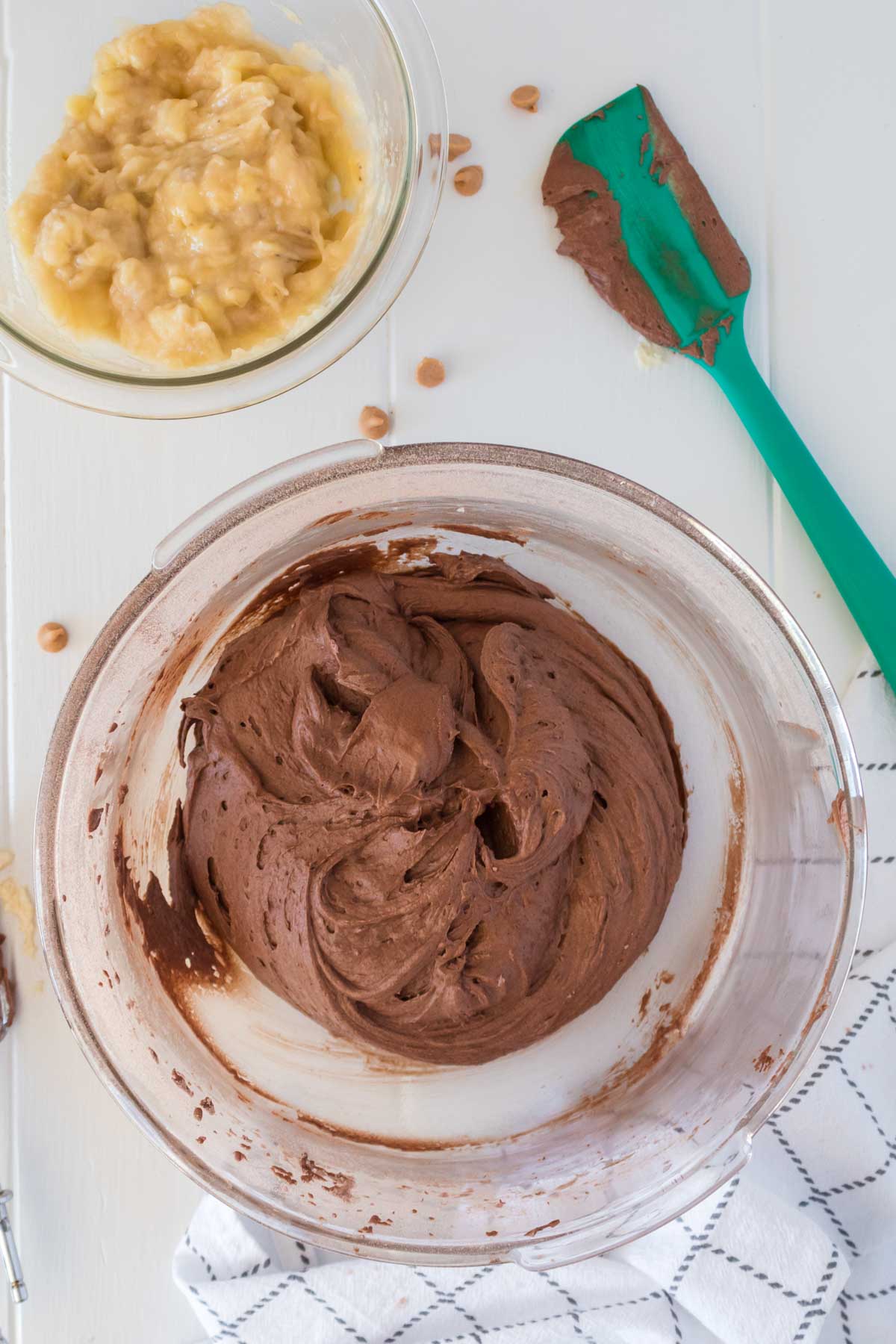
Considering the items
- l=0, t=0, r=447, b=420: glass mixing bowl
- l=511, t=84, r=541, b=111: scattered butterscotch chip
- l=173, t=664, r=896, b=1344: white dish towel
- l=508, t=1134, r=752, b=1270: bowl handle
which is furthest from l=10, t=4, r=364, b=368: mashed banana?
l=508, t=1134, r=752, b=1270: bowl handle

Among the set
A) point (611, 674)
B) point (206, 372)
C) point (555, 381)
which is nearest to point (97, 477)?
point (206, 372)

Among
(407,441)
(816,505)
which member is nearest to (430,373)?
(407,441)

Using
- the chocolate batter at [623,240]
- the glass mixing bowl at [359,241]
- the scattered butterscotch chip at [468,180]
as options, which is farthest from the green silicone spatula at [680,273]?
the glass mixing bowl at [359,241]

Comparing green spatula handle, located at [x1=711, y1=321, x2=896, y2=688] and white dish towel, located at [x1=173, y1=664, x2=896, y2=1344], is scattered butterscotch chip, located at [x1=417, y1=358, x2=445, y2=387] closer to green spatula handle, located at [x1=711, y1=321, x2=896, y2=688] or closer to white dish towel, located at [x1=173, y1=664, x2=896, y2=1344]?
green spatula handle, located at [x1=711, y1=321, x2=896, y2=688]

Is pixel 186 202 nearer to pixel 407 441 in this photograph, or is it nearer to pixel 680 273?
pixel 407 441

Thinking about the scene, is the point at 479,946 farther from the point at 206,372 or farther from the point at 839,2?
the point at 839,2

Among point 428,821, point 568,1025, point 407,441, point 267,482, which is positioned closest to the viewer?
point 267,482
